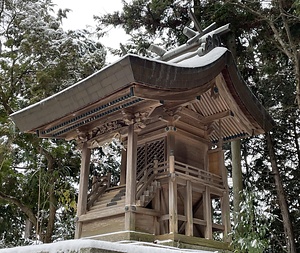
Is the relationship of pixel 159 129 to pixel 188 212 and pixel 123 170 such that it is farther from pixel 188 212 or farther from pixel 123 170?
pixel 188 212

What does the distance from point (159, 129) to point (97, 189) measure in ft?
6.21

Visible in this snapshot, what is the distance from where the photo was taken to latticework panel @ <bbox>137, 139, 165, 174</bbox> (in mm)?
8305

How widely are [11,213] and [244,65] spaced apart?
35.5 feet

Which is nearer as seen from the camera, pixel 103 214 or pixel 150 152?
pixel 103 214

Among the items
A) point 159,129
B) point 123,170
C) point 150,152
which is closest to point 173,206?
point 150,152

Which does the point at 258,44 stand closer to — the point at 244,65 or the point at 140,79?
the point at 244,65

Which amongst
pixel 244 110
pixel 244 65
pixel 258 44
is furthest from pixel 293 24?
pixel 244 110

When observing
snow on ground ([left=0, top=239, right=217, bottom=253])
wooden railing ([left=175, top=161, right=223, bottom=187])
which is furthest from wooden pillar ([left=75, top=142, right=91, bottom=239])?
snow on ground ([left=0, top=239, right=217, bottom=253])

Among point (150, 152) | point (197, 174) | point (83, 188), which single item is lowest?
Result: point (83, 188)

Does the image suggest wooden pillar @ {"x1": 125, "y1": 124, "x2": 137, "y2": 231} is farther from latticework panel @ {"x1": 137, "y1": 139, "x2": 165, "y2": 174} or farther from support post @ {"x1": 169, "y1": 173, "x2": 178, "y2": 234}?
latticework panel @ {"x1": 137, "y1": 139, "x2": 165, "y2": 174}

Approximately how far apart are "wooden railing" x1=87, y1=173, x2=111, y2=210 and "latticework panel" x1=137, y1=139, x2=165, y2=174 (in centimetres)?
80

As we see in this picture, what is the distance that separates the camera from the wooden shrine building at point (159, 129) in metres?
6.91

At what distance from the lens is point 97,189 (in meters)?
8.70

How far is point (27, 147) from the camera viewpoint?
1327 cm
